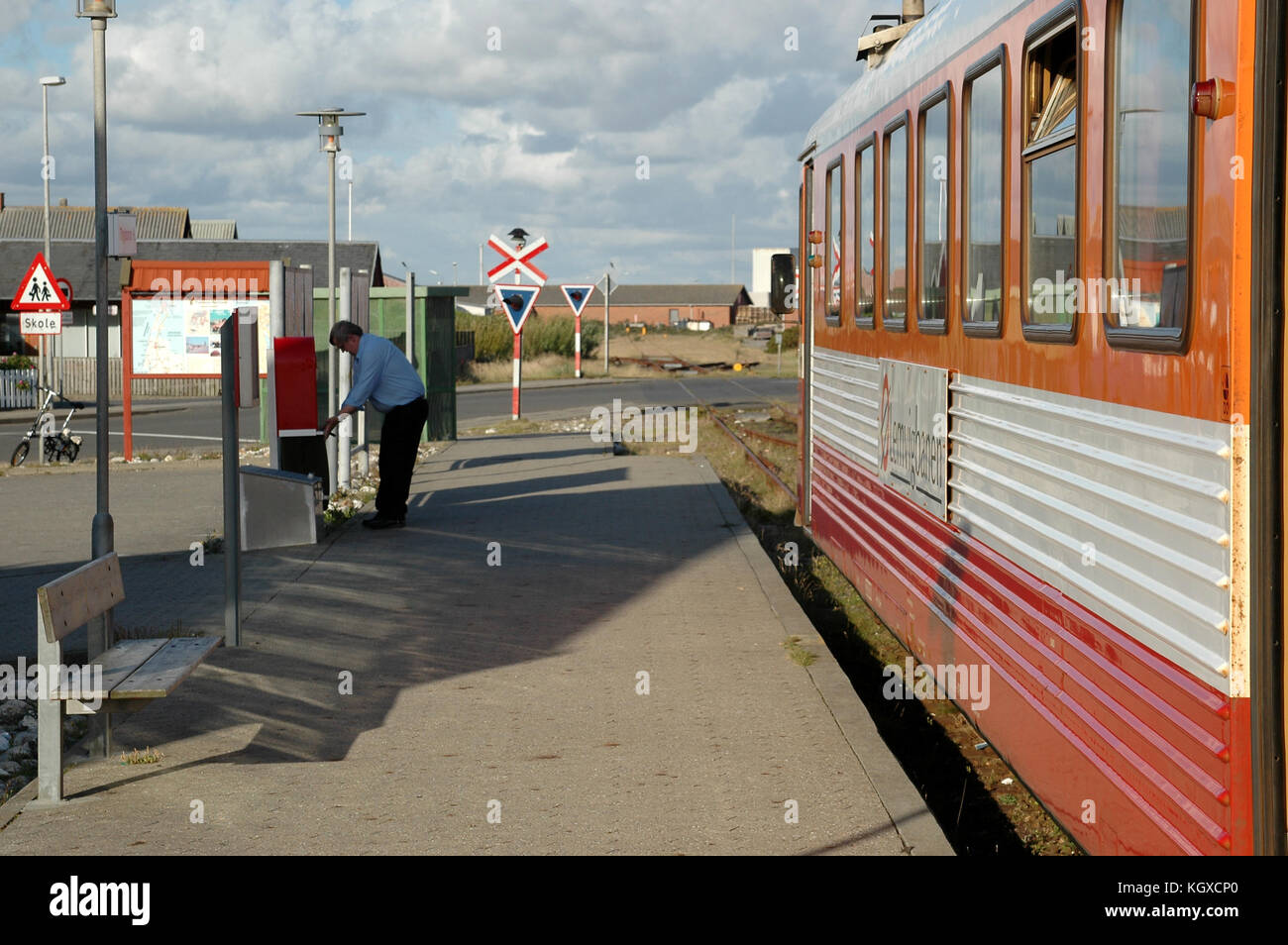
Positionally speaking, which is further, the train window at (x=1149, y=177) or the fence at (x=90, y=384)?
the fence at (x=90, y=384)

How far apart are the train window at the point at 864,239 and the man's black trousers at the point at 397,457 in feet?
15.4

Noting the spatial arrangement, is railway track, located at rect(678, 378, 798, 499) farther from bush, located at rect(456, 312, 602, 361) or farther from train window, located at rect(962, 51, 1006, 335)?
bush, located at rect(456, 312, 602, 361)

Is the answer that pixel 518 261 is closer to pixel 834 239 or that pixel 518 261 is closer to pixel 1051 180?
pixel 834 239

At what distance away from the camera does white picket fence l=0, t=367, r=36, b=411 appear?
3694 cm

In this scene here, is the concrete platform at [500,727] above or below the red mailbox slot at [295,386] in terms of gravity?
below

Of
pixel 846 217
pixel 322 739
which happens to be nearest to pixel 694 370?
pixel 846 217

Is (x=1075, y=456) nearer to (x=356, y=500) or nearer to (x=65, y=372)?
(x=356, y=500)

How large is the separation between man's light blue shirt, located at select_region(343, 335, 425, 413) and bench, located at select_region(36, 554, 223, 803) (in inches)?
270

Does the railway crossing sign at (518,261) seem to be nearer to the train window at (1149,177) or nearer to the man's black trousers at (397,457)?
the man's black trousers at (397,457)

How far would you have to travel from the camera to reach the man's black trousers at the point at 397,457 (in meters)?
12.8

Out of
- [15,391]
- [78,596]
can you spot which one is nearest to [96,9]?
[78,596]

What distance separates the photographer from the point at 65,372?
43188mm

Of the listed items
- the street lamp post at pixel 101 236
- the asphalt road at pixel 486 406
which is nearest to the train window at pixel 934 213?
the street lamp post at pixel 101 236

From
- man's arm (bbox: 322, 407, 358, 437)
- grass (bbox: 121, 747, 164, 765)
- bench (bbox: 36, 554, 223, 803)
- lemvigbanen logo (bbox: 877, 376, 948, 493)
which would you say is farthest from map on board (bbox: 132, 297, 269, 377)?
bench (bbox: 36, 554, 223, 803)
